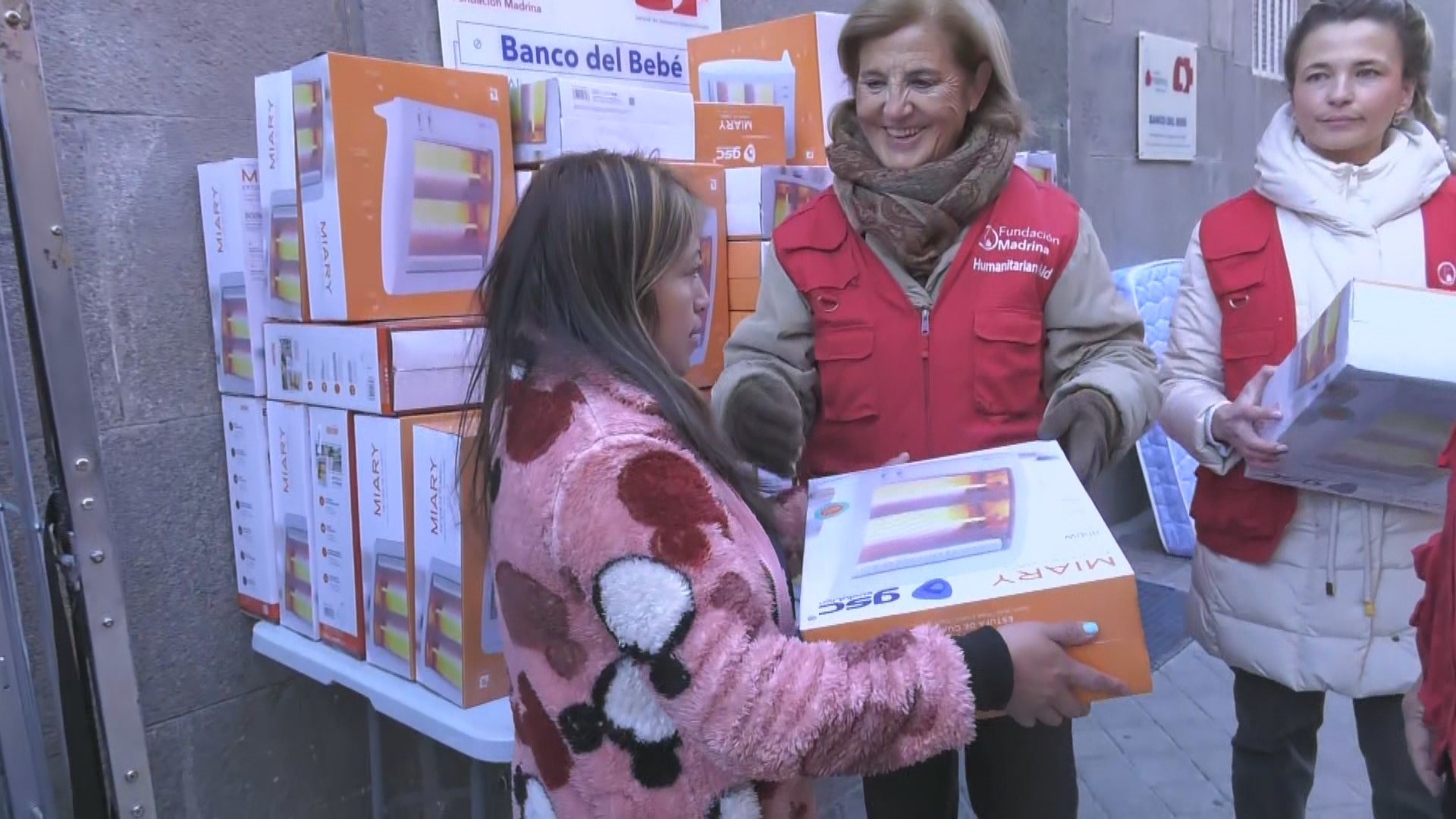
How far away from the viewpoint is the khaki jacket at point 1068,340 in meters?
1.68

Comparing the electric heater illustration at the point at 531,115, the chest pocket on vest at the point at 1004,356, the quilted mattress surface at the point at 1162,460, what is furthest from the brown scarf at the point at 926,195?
the quilted mattress surface at the point at 1162,460

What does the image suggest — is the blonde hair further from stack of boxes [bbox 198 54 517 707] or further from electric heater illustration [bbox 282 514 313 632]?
electric heater illustration [bbox 282 514 313 632]

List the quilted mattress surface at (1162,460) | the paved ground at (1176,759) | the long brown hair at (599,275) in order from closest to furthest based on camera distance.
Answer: the long brown hair at (599,275) → the paved ground at (1176,759) → the quilted mattress surface at (1162,460)

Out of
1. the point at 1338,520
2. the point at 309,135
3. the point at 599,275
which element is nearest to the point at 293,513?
the point at 309,135

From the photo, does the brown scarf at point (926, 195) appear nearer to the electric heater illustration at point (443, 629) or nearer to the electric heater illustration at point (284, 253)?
the electric heater illustration at point (443, 629)

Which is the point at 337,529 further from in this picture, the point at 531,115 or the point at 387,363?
the point at 531,115

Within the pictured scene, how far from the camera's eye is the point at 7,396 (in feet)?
4.78

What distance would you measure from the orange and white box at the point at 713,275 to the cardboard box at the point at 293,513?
77cm

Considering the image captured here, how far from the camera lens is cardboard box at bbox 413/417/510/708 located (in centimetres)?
176

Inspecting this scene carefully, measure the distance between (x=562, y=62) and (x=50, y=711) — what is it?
194 cm

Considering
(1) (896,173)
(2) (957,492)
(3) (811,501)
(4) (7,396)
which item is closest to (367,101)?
(4) (7,396)

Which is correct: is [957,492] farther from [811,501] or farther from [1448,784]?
[1448,784]

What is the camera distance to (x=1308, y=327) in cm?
190

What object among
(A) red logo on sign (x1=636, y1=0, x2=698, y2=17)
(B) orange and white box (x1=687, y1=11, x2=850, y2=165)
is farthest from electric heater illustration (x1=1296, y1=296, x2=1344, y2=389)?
(A) red logo on sign (x1=636, y1=0, x2=698, y2=17)
